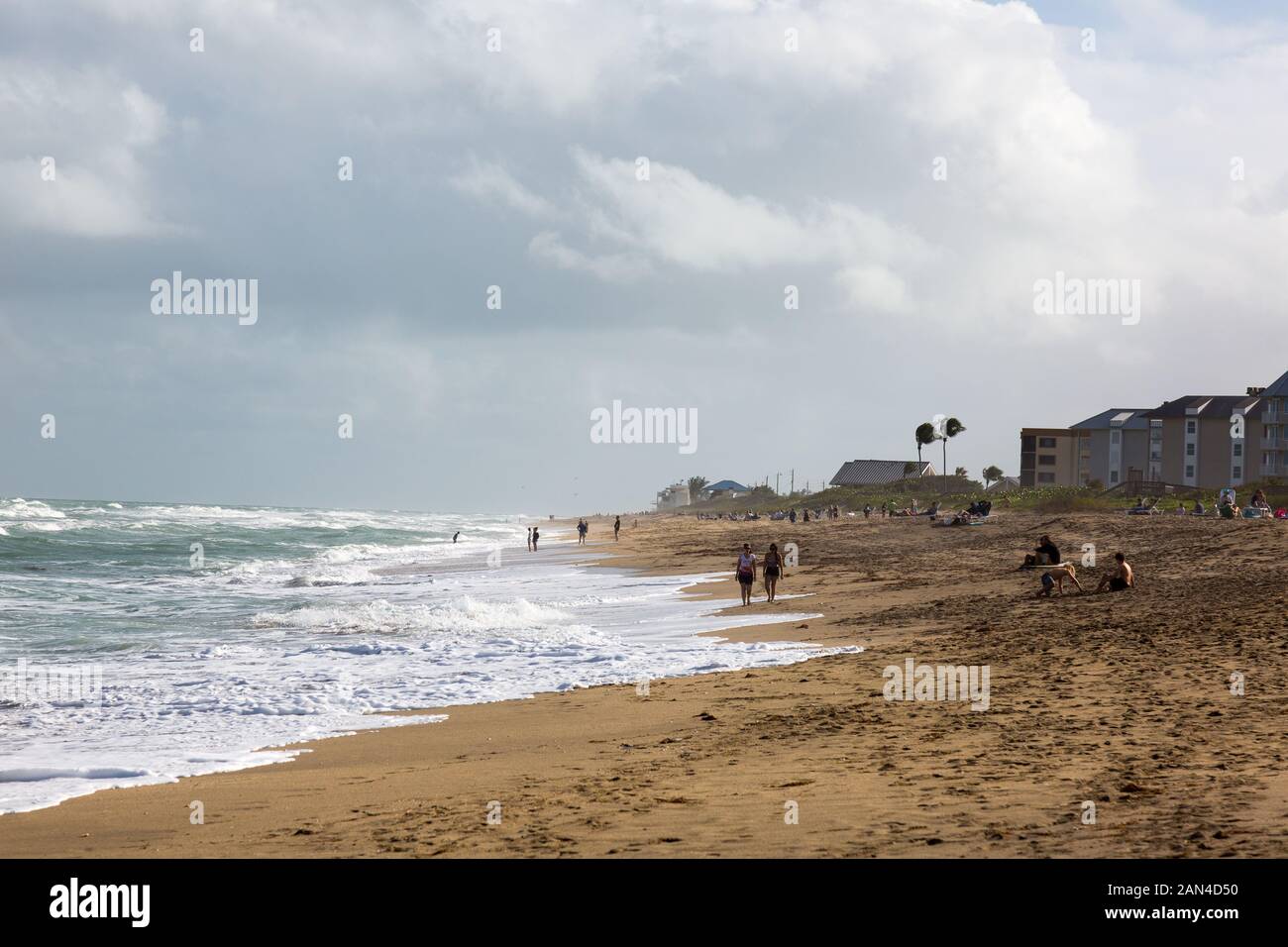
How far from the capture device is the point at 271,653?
18.8 metres

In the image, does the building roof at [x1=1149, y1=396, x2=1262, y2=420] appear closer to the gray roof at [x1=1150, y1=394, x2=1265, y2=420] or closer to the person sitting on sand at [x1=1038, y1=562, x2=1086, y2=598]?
the gray roof at [x1=1150, y1=394, x2=1265, y2=420]

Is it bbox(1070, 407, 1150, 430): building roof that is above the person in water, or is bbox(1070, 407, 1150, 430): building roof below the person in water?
above

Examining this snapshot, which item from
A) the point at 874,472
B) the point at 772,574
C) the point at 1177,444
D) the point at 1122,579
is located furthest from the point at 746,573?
the point at 874,472

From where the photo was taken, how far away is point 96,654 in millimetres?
18531

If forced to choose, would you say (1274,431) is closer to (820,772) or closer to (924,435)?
(924,435)

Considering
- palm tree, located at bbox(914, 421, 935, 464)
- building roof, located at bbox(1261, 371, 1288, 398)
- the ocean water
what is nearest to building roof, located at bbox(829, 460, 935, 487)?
palm tree, located at bbox(914, 421, 935, 464)

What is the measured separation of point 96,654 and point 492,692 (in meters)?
7.95

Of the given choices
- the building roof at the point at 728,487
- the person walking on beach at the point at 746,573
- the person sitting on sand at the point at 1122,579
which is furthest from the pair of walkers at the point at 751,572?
the building roof at the point at 728,487

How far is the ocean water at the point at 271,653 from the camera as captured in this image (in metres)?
11.8

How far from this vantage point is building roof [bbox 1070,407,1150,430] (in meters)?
99.2

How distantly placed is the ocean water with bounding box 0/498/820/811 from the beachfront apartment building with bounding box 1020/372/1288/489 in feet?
212

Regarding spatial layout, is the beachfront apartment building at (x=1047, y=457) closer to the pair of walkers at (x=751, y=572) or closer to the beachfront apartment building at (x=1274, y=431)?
the beachfront apartment building at (x=1274, y=431)
